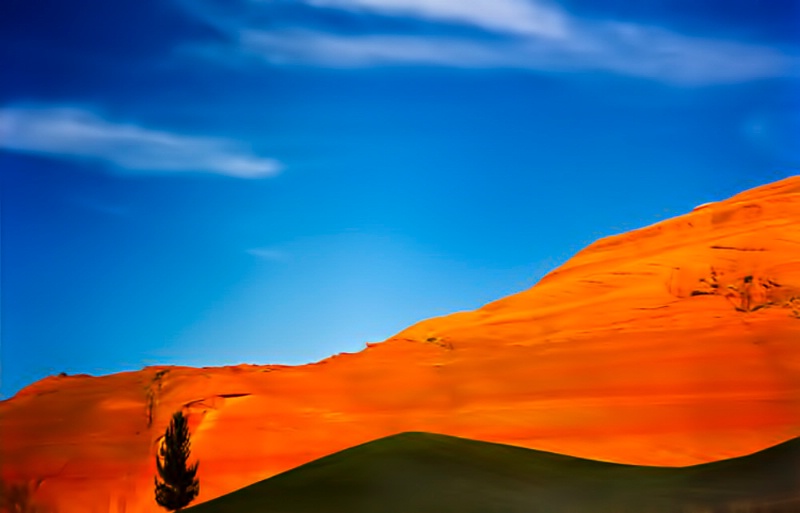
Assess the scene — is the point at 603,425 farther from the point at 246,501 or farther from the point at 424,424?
the point at 246,501

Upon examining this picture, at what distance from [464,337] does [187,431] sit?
6532mm

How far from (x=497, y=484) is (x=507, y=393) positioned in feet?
10.4

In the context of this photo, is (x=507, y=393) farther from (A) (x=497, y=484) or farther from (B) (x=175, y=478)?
(B) (x=175, y=478)

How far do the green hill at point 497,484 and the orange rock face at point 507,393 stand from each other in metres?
0.73

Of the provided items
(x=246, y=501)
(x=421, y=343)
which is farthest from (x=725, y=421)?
(x=246, y=501)

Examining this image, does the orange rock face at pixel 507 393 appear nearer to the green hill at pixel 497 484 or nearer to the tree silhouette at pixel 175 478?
the green hill at pixel 497 484

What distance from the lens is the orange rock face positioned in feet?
59.5

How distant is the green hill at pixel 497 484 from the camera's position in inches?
579

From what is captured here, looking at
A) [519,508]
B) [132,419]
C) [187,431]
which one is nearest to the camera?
[519,508]

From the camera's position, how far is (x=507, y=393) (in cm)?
1908

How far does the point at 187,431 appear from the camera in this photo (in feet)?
58.7

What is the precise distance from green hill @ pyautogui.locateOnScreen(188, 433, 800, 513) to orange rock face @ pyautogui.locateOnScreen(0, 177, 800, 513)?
28.8 inches

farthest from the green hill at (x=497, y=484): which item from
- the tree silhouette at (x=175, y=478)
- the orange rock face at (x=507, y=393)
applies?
the tree silhouette at (x=175, y=478)

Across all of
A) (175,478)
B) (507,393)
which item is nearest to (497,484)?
(507,393)
